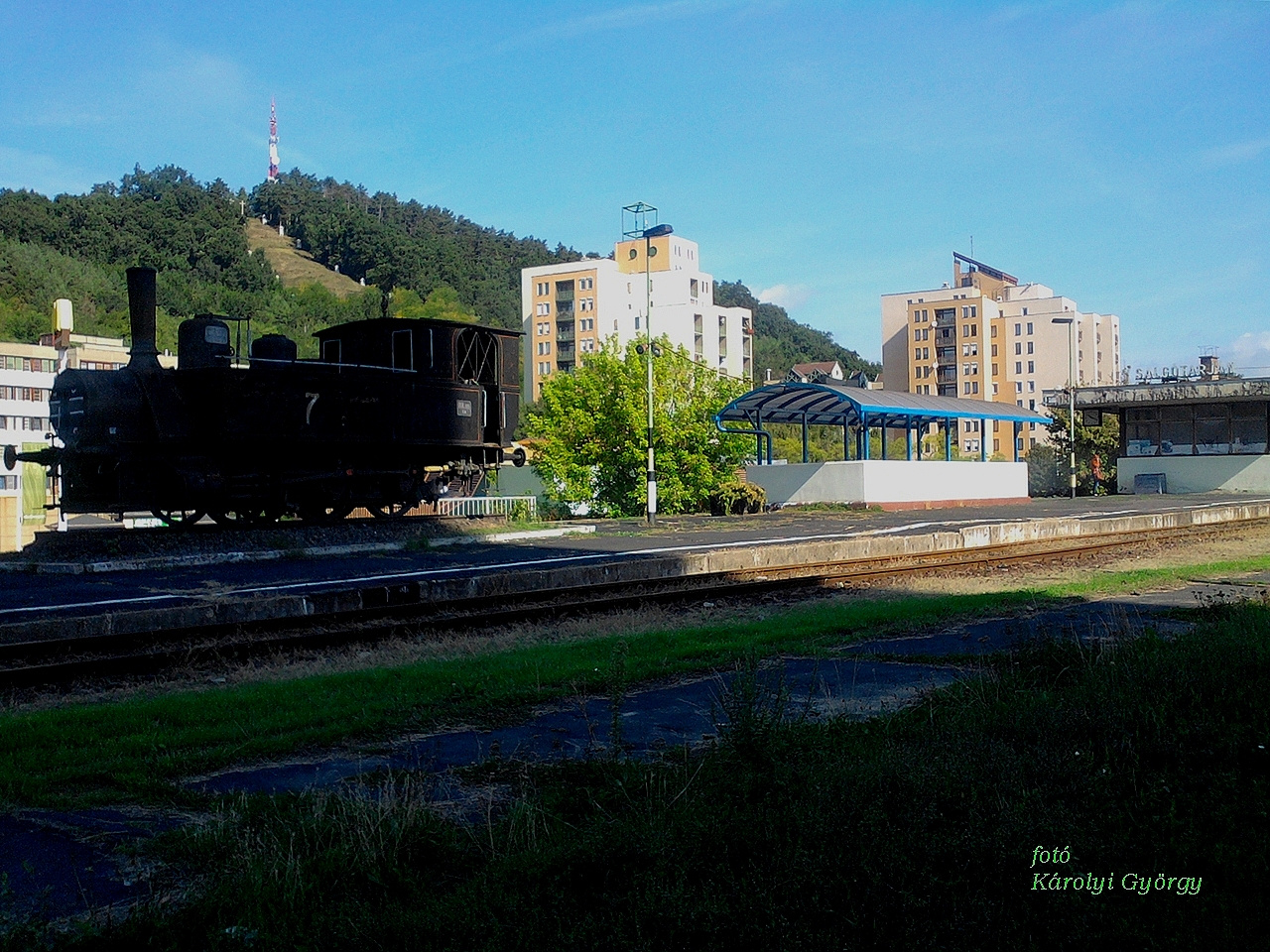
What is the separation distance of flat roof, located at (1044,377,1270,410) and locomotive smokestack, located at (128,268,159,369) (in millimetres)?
44924

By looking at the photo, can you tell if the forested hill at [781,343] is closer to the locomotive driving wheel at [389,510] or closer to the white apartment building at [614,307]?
the white apartment building at [614,307]

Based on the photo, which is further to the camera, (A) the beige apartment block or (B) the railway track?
(A) the beige apartment block

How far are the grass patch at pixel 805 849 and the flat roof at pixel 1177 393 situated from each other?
48269mm

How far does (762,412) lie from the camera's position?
121 feet

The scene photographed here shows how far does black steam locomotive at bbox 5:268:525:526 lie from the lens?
17250mm

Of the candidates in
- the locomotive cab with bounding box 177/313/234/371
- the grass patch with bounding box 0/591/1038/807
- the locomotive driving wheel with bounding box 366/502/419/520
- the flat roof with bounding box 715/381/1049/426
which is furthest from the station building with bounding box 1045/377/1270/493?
the grass patch with bounding box 0/591/1038/807

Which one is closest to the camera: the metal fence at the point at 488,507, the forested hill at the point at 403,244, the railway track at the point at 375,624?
the railway track at the point at 375,624

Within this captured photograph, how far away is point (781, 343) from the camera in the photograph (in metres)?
168

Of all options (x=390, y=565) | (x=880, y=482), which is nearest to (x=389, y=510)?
(x=390, y=565)

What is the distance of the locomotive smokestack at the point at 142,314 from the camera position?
57.5 feet

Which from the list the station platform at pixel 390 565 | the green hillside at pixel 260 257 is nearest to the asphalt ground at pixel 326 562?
the station platform at pixel 390 565

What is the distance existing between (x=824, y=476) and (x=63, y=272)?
71.8m

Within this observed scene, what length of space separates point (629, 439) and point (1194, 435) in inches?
1154

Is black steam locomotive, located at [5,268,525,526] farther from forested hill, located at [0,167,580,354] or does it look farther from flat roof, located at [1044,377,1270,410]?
forested hill, located at [0,167,580,354]
